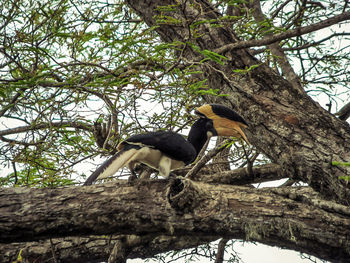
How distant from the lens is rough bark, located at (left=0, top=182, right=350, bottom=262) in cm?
231

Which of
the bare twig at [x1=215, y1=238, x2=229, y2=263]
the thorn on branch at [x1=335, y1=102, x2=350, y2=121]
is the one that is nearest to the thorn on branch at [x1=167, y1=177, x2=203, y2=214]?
the bare twig at [x1=215, y1=238, x2=229, y2=263]

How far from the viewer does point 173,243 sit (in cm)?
317

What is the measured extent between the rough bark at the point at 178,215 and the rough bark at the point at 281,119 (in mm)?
346

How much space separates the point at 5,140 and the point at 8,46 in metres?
1.16

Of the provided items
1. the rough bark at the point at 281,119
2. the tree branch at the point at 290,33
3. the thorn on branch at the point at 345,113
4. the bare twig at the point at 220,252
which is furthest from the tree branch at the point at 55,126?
the thorn on branch at the point at 345,113

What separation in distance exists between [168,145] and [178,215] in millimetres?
653

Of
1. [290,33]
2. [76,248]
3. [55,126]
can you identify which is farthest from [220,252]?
[290,33]

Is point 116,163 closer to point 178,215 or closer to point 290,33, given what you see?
point 178,215

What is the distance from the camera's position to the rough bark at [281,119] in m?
2.76

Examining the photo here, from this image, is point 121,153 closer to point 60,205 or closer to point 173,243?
A: point 60,205

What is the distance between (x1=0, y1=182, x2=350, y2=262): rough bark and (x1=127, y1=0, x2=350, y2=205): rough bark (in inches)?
13.6

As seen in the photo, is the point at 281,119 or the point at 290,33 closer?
the point at 290,33

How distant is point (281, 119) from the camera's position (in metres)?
3.04

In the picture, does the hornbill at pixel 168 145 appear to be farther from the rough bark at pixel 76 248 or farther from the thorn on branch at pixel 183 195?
the rough bark at pixel 76 248
